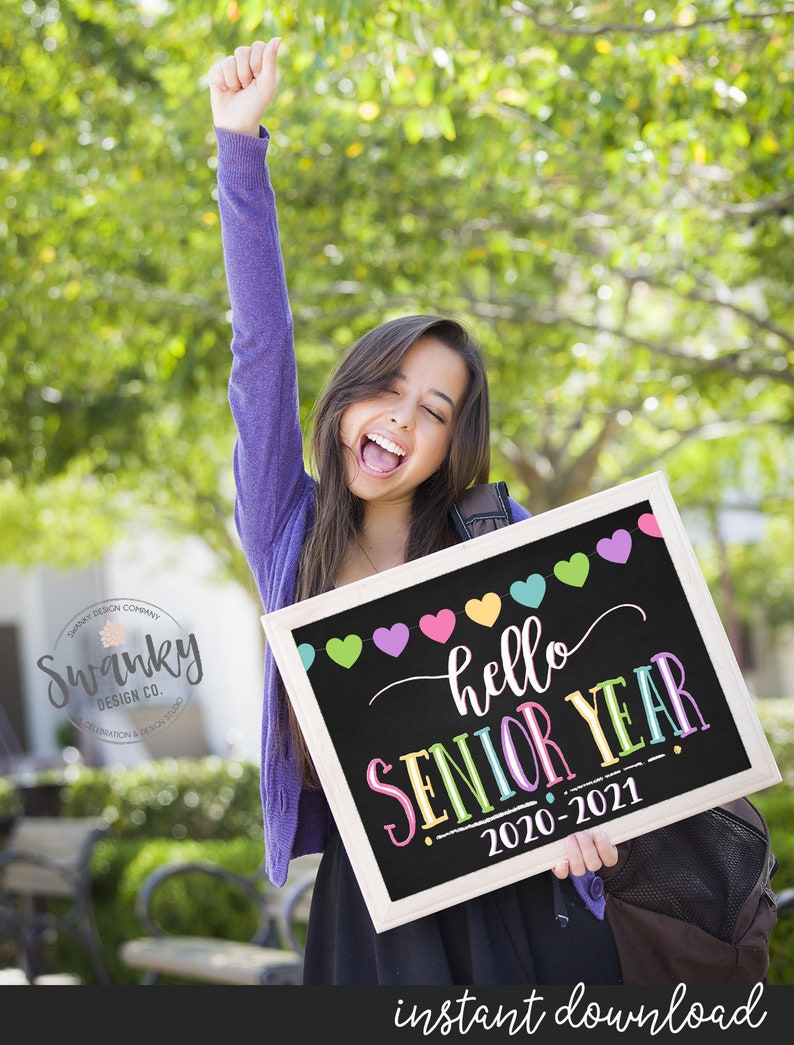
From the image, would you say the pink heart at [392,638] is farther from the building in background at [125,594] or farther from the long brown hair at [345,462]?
the building in background at [125,594]

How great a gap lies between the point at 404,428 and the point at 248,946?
336cm

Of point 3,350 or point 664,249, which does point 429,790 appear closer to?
point 664,249

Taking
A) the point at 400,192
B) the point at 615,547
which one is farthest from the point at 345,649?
the point at 400,192

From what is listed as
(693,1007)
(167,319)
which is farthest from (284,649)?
(167,319)

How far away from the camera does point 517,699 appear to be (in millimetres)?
1801

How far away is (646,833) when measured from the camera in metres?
1.79

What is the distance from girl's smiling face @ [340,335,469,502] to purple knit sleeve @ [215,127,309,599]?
0.38 feet

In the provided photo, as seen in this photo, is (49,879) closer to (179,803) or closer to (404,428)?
(179,803)

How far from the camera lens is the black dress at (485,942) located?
178cm

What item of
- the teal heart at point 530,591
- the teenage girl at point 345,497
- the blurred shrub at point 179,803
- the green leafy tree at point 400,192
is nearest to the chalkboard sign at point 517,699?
the teal heart at point 530,591

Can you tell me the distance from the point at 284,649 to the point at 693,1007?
31.6 inches

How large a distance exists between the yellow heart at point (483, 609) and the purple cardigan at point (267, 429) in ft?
1.03

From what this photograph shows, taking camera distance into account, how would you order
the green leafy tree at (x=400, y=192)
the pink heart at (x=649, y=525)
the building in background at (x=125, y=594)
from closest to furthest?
the pink heart at (x=649, y=525), the green leafy tree at (x=400, y=192), the building in background at (x=125, y=594)

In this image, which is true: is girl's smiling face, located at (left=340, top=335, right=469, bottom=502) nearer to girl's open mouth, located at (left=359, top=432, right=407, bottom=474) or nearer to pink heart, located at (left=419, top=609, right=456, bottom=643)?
girl's open mouth, located at (left=359, top=432, right=407, bottom=474)
